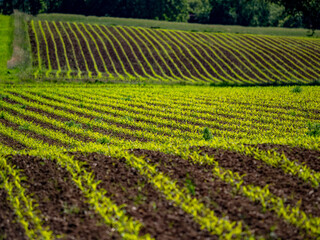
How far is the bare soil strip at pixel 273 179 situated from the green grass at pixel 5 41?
3296 centimetres

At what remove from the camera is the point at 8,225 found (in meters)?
7.95

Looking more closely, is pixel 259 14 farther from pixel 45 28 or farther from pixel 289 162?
pixel 289 162

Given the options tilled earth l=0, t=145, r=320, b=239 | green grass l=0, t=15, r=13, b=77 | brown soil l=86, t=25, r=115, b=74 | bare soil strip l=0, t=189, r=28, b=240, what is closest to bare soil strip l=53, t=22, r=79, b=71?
brown soil l=86, t=25, r=115, b=74

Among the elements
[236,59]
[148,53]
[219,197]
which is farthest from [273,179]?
[148,53]

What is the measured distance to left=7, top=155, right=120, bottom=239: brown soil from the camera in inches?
302

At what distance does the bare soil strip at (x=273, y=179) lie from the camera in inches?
340

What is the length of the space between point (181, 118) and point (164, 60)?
30.2 m

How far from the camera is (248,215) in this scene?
8.02m

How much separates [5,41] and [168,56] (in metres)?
22.5

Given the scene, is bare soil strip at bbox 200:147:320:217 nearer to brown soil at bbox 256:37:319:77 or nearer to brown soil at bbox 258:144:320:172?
brown soil at bbox 258:144:320:172

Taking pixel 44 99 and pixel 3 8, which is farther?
pixel 3 8

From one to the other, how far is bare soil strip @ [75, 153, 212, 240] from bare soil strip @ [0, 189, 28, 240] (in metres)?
2.09

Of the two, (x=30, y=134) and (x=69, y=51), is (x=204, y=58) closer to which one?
(x=69, y=51)

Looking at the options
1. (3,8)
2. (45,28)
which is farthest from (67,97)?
(3,8)
